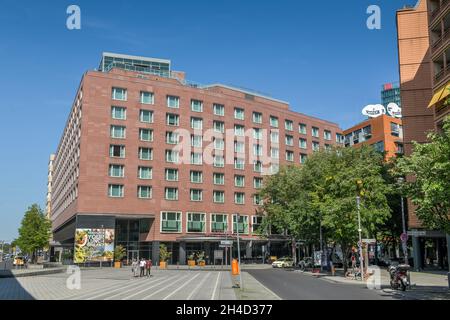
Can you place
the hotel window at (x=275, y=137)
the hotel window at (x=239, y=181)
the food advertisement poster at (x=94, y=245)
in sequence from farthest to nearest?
the hotel window at (x=275, y=137) → the hotel window at (x=239, y=181) → the food advertisement poster at (x=94, y=245)

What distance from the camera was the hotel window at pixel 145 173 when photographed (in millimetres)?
74000

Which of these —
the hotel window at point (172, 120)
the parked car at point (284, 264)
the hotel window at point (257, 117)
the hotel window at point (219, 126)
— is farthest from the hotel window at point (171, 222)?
the hotel window at point (257, 117)

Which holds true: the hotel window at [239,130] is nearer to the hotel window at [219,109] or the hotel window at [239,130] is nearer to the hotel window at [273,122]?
the hotel window at [219,109]

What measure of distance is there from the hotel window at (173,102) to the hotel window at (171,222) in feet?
55.4

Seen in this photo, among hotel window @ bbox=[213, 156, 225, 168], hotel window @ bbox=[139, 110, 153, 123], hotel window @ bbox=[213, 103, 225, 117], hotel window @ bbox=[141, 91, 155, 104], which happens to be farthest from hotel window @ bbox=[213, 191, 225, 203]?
hotel window @ bbox=[141, 91, 155, 104]

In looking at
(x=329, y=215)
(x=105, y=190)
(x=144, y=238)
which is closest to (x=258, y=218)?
(x=144, y=238)

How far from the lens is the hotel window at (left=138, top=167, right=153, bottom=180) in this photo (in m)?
74.0

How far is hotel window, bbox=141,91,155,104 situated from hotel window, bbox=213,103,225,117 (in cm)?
1159

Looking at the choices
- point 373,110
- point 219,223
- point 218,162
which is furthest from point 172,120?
point 373,110

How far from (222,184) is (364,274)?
45786mm

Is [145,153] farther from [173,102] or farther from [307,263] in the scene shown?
[307,263]

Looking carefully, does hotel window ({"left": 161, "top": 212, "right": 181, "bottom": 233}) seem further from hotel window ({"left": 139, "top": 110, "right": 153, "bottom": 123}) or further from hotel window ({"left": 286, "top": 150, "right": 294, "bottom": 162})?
hotel window ({"left": 286, "top": 150, "right": 294, "bottom": 162})

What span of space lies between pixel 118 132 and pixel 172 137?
28.9 ft

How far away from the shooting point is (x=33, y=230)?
82188mm
